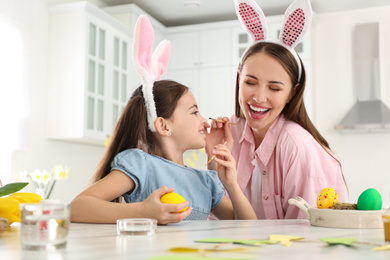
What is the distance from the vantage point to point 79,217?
117cm

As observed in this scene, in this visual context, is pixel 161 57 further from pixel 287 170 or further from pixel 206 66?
pixel 206 66

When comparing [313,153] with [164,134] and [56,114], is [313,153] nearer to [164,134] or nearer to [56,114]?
[164,134]

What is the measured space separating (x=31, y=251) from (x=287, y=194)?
1299mm

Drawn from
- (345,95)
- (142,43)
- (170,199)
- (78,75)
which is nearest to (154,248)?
(170,199)

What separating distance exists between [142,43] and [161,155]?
40 centimetres

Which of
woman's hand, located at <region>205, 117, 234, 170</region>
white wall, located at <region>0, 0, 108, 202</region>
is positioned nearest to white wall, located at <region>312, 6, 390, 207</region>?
white wall, located at <region>0, 0, 108, 202</region>

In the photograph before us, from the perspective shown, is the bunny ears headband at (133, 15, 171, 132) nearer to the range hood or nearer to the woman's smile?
the woman's smile

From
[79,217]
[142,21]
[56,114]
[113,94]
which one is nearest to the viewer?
[79,217]

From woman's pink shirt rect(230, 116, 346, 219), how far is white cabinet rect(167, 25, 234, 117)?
10.2ft

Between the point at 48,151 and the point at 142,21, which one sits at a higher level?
the point at 142,21

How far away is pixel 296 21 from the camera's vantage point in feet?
6.25

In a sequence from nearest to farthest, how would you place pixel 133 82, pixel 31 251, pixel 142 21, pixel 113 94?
pixel 31 251, pixel 142 21, pixel 113 94, pixel 133 82

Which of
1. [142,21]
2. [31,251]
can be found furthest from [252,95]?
[31,251]

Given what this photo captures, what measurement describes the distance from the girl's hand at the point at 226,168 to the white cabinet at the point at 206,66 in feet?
11.1
